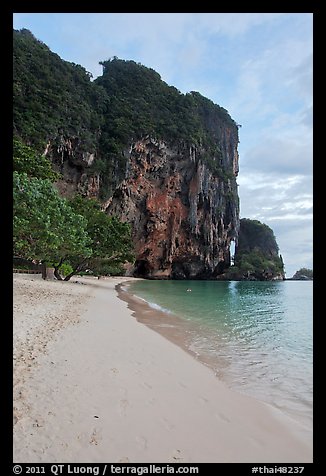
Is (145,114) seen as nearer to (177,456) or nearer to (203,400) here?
(203,400)

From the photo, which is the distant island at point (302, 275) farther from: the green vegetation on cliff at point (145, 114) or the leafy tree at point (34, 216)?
the leafy tree at point (34, 216)

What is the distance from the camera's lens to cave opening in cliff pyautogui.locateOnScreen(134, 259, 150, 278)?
52.6 m

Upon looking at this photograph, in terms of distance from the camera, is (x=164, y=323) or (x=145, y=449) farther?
(x=164, y=323)

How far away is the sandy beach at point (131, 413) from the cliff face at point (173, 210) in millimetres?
36648

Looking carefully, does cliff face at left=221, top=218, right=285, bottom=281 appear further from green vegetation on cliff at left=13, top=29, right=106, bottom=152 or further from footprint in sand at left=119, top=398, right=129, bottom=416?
footprint in sand at left=119, top=398, right=129, bottom=416

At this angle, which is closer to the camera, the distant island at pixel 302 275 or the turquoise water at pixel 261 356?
the turquoise water at pixel 261 356

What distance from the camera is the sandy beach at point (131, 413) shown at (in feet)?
8.60

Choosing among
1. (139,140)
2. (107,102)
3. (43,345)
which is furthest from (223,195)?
(43,345)

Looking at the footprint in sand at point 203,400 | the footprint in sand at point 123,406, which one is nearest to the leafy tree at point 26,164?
the footprint in sand at point 123,406

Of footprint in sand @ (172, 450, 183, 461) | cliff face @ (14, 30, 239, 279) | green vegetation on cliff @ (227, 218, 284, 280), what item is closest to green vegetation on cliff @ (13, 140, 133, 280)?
footprint in sand @ (172, 450, 183, 461)
